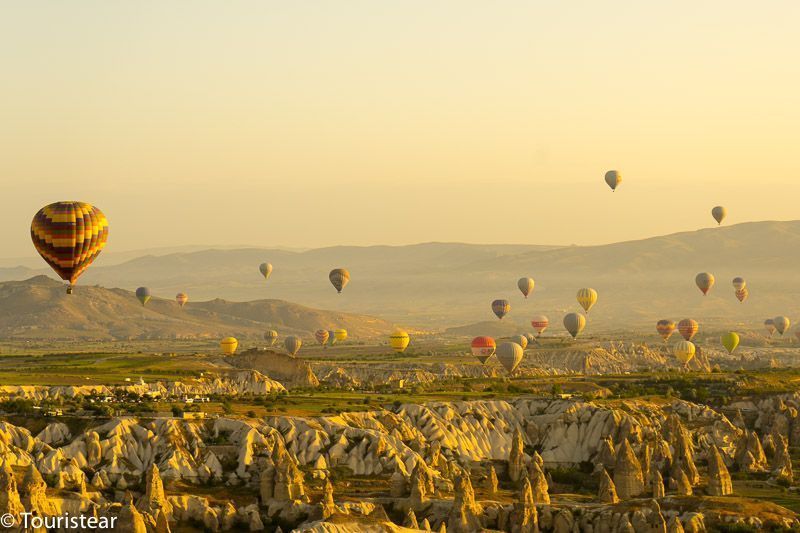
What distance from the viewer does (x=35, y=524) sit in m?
101

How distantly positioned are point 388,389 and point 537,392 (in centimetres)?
2013

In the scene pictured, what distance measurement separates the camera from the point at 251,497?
122 m

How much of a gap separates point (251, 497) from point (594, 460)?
45.0 meters

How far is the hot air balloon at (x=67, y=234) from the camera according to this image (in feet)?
507

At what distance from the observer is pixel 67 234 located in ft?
506

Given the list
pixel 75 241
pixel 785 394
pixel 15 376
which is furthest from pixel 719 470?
pixel 15 376

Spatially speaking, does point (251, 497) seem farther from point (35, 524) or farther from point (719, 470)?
point (719, 470)

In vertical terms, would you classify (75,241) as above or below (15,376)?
above

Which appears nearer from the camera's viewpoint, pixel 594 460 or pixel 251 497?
pixel 251 497

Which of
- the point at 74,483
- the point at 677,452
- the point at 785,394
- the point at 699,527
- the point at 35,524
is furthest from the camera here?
the point at 785,394

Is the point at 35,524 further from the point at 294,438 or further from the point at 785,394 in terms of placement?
the point at 785,394

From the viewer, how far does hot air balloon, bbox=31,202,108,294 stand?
507ft

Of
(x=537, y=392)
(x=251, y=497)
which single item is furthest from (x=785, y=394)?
(x=251, y=497)

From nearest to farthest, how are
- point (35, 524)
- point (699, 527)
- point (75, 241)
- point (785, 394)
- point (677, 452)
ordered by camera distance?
point (35, 524), point (699, 527), point (677, 452), point (75, 241), point (785, 394)
